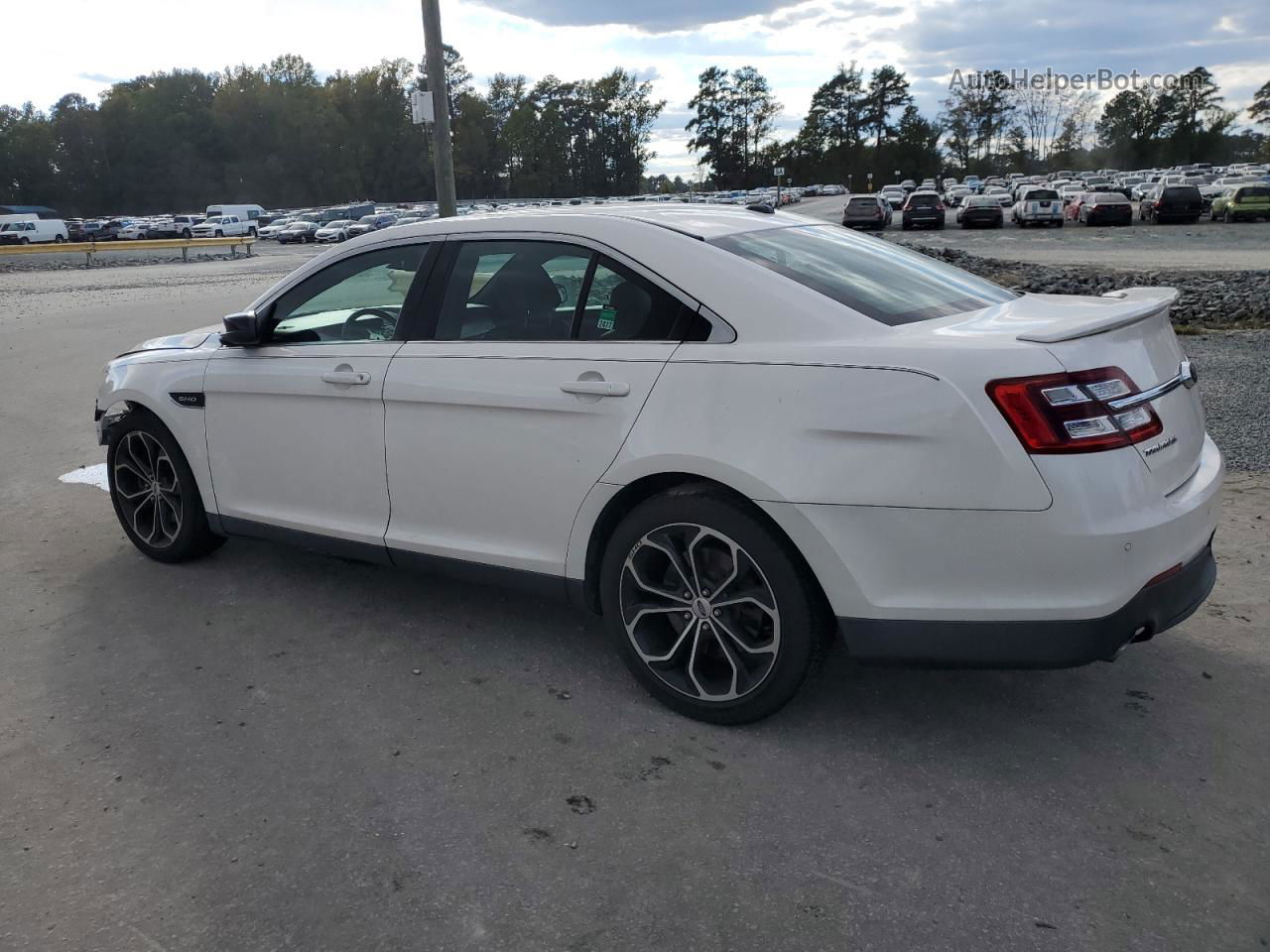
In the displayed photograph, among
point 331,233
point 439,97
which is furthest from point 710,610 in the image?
point 331,233

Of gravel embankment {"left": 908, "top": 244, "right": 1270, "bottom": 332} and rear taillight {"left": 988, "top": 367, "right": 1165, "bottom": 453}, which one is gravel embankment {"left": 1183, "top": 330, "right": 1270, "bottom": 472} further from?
rear taillight {"left": 988, "top": 367, "right": 1165, "bottom": 453}

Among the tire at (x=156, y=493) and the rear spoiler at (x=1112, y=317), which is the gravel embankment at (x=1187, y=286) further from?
the tire at (x=156, y=493)

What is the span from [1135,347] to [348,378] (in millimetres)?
2816

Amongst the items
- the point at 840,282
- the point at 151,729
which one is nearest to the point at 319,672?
the point at 151,729

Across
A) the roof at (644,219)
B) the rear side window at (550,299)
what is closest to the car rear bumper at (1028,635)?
the rear side window at (550,299)

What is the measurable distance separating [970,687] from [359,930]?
7.32 ft

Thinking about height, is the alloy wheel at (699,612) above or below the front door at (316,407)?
below

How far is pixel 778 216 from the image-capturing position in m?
4.37

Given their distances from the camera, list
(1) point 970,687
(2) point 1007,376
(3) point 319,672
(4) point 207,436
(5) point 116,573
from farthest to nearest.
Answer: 1. (5) point 116,573
2. (4) point 207,436
3. (3) point 319,672
4. (1) point 970,687
5. (2) point 1007,376

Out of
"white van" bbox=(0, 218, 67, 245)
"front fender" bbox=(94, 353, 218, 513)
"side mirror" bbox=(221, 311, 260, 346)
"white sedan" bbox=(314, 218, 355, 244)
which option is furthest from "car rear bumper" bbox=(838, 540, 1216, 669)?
"white van" bbox=(0, 218, 67, 245)

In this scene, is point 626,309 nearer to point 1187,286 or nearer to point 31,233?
point 1187,286

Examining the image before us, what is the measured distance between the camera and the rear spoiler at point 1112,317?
2959 millimetres

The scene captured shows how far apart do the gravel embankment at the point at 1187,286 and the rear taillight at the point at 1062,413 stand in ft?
22.2

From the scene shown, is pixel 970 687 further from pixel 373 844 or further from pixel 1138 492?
pixel 373 844
